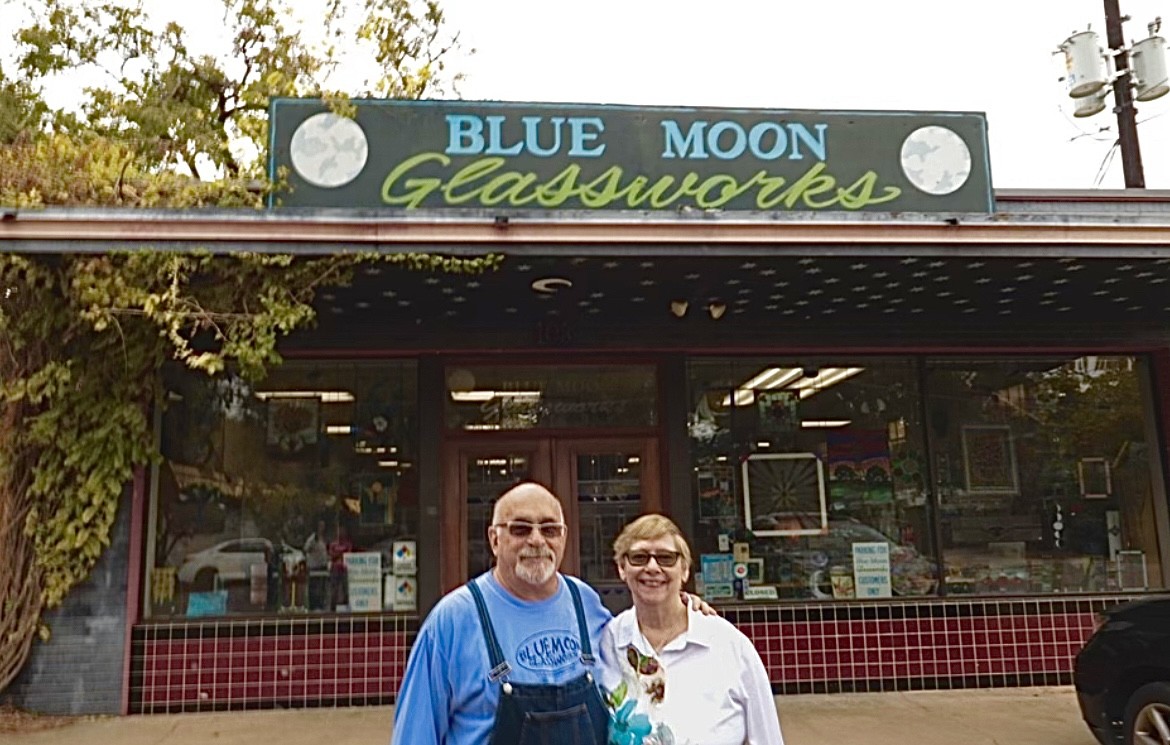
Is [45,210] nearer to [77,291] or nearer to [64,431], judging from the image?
[77,291]

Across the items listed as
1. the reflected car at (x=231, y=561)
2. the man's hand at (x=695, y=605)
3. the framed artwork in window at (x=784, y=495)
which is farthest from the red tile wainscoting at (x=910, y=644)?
the man's hand at (x=695, y=605)

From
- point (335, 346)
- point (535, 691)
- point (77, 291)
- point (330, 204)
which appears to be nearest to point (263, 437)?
point (335, 346)

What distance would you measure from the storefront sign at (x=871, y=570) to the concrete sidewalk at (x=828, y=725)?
92cm

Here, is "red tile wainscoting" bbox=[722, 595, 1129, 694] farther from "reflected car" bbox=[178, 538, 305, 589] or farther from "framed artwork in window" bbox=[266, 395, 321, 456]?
"framed artwork in window" bbox=[266, 395, 321, 456]

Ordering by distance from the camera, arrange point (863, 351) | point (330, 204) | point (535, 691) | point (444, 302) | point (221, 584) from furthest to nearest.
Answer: point (863, 351)
point (221, 584)
point (444, 302)
point (330, 204)
point (535, 691)

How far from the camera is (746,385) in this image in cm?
867

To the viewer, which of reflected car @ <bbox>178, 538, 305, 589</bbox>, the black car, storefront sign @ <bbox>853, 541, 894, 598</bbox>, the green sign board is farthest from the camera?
storefront sign @ <bbox>853, 541, 894, 598</bbox>

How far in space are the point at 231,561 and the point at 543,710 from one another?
632cm

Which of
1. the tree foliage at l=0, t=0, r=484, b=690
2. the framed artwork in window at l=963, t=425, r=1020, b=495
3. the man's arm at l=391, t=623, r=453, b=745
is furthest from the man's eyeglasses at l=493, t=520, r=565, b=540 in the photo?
the framed artwork in window at l=963, t=425, r=1020, b=495

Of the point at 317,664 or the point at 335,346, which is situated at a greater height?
the point at 335,346

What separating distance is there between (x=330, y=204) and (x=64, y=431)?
3.04 m

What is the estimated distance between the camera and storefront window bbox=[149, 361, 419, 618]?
26.2 feet

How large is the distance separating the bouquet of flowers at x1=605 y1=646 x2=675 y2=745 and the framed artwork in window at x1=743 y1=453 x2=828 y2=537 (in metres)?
6.03

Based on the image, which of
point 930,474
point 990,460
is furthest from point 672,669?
point 990,460
